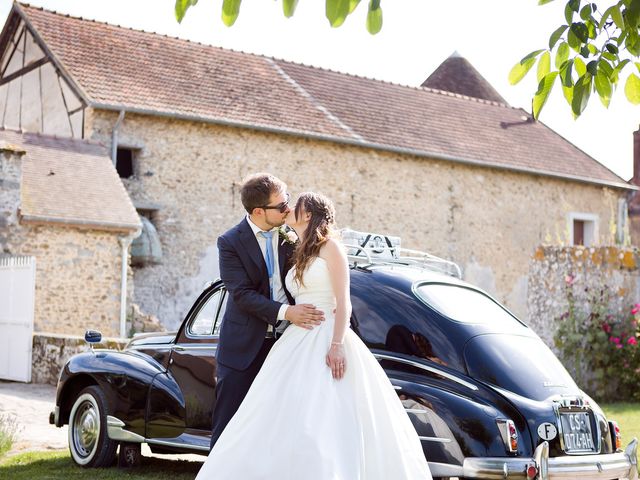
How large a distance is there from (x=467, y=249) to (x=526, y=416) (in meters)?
20.3

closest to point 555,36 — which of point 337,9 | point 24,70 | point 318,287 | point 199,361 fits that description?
point 337,9

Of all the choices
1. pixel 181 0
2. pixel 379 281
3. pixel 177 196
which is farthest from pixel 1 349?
pixel 181 0

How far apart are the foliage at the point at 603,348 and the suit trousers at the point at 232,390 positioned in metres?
7.83

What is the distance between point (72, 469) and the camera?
720cm

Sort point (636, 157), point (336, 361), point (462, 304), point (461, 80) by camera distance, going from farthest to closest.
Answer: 1. point (461, 80)
2. point (636, 157)
3. point (462, 304)
4. point (336, 361)

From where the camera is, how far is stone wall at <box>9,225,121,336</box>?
1695 centimetres

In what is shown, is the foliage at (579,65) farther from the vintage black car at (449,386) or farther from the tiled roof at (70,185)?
the tiled roof at (70,185)

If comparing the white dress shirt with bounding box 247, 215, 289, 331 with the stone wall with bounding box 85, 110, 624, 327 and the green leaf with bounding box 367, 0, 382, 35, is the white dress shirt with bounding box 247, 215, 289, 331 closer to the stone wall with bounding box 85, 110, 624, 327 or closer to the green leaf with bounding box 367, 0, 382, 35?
the green leaf with bounding box 367, 0, 382, 35

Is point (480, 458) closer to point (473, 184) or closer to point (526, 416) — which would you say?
point (526, 416)

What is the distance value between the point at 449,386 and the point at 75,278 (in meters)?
13.0

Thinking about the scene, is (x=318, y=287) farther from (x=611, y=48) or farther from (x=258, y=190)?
(x=611, y=48)

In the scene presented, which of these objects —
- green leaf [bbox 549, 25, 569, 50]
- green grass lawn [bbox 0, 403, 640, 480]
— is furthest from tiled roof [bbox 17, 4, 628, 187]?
green leaf [bbox 549, 25, 569, 50]

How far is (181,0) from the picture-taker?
3281mm

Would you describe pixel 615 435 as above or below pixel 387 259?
below
